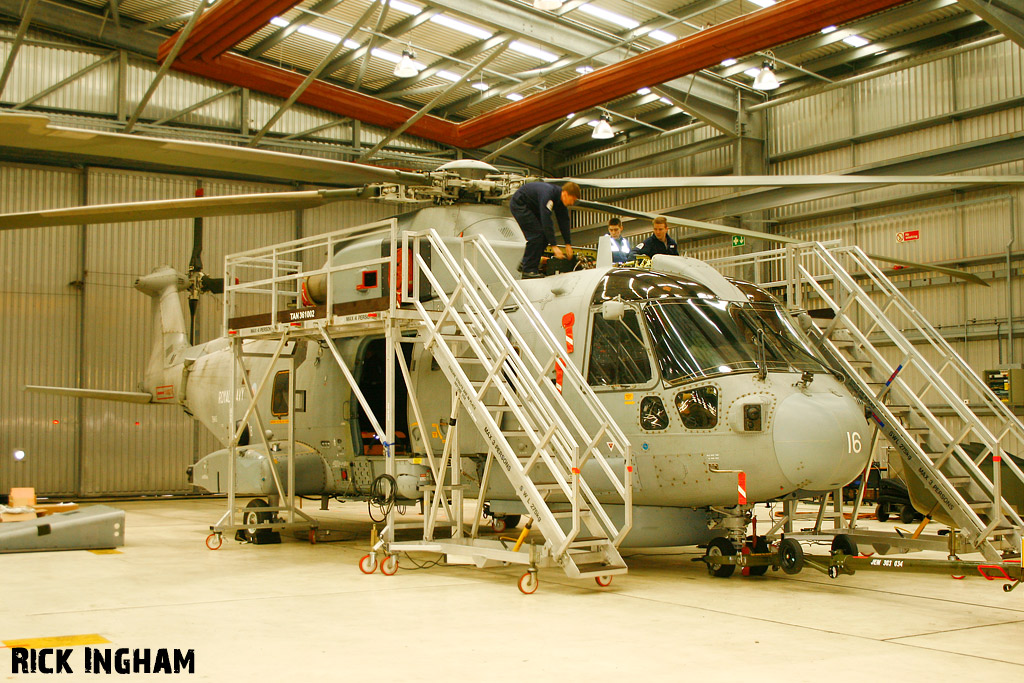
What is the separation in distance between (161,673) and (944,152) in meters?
18.0

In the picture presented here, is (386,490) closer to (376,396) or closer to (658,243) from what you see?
(376,396)

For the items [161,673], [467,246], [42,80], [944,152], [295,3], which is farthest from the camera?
[42,80]

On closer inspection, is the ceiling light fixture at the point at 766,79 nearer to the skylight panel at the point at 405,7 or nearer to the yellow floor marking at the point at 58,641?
the skylight panel at the point at 405,7

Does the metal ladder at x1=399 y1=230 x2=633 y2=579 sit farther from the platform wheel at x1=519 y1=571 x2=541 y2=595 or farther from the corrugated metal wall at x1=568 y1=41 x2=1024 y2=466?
the corrugated metal wall at x1=568 y1=41 x2=1024 y2=466

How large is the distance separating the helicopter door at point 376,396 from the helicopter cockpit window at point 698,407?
4.29 metres

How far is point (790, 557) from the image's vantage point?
27.8 feet

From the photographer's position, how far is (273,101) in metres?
23.5

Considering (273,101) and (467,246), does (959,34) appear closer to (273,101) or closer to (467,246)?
(467,246)

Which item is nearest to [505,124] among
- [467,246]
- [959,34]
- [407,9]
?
[407,9]

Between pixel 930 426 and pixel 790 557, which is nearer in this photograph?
pixel 790 557

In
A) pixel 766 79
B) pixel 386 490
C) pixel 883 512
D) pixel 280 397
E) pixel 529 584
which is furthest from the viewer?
pixel 766 79

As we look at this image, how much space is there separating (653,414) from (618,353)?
0.75 m

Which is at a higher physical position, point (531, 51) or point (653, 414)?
point (531, 51)

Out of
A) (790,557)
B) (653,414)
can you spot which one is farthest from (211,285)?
(790,557)
